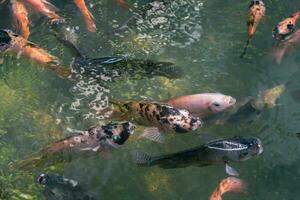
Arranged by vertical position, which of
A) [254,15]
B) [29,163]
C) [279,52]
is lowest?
[29,163]

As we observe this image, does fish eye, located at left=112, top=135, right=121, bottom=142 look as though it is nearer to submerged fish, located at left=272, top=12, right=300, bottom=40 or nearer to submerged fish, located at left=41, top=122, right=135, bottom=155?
submerged fish, located at left=41, top=122, right=135, bottom=155

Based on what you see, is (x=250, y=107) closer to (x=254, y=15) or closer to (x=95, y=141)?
(x=254, y=15)

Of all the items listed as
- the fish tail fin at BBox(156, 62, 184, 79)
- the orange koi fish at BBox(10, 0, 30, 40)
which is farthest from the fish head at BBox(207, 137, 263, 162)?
the orange koi fish at BBox(10, 0, 30, 40)

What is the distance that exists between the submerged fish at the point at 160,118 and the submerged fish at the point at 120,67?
689 mm

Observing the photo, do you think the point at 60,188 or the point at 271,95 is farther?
the point at 271,95

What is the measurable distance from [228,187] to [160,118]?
940mm

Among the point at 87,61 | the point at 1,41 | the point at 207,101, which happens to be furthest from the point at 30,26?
the point at 207,101

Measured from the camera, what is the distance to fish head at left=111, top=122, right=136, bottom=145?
4309 mm

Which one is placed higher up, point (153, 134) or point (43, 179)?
point (153, 134)

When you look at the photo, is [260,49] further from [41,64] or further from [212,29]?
[41,64]

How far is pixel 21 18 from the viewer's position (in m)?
5.67

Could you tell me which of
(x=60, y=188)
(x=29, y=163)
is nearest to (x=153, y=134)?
(x=60, y=188)

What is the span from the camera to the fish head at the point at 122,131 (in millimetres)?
4309

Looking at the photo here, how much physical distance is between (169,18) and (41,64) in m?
1.78
